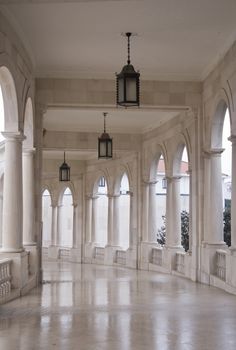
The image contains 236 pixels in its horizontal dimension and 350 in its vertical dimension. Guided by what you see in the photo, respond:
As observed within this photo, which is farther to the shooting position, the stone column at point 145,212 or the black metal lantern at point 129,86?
the stone column at point 145,212

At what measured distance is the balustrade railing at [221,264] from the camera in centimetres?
1698

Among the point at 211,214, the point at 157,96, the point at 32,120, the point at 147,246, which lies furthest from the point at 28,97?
the point at 147,246

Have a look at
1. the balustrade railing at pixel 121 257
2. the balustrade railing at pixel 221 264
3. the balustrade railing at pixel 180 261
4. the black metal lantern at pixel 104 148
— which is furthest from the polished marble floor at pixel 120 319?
the balustrade railing at pixel 121 257

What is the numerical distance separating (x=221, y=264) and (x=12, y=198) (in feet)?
20.4

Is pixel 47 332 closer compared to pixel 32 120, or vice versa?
pixel 47 332

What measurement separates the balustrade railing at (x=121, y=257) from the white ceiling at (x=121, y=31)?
42.8 feet

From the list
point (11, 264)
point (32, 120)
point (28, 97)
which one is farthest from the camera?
point (32, 120)

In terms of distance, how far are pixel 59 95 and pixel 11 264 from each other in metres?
5.85

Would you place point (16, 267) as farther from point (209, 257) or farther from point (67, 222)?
point (67, 222)

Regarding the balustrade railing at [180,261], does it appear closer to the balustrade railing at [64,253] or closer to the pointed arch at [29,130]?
the pointed arch at [29,130]

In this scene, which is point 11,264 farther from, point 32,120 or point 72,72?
point 72,72

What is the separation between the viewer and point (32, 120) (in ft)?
59.4

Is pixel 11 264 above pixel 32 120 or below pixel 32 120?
below

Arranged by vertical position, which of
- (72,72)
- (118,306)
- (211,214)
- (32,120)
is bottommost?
(118,306)
